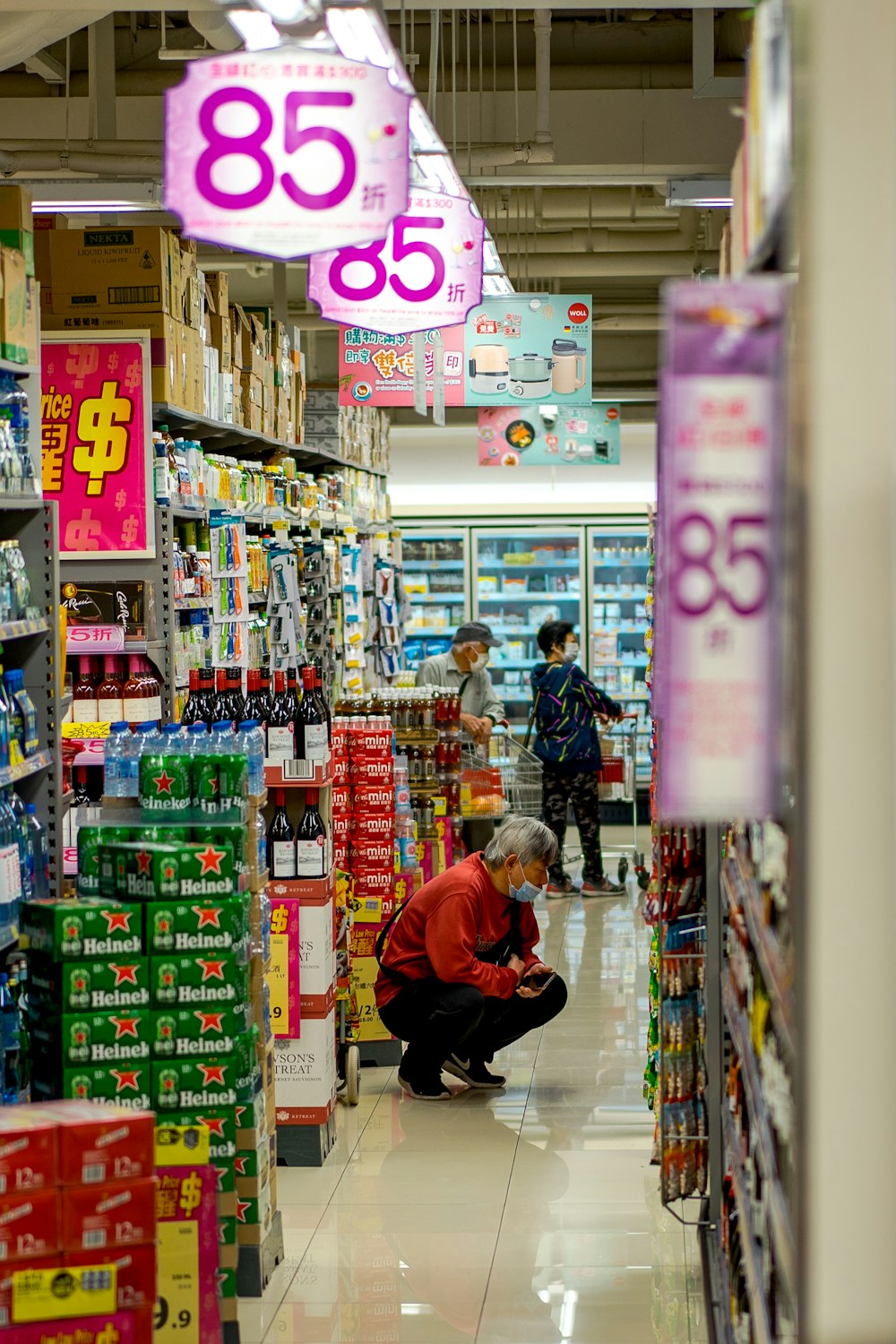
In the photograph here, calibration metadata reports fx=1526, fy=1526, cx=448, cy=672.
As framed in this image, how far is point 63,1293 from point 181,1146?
68 centimetres

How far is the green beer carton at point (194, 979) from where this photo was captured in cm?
374

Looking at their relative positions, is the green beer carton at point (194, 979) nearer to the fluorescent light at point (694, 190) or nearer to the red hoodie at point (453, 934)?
the red hoodie at point (453, 934)

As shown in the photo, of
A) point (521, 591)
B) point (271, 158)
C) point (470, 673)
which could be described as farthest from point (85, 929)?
point (521, 591)

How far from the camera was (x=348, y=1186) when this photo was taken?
17.2 ft

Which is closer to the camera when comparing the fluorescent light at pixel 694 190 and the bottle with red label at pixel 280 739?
the bottle with red label at pixel 280 739

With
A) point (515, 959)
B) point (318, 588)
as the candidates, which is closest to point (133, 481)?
point (515, 959)

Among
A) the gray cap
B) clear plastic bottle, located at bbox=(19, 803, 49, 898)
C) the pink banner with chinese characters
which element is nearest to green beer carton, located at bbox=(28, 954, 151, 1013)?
clear plastic bottle, located at bbox=(19, 803, 49, 898)

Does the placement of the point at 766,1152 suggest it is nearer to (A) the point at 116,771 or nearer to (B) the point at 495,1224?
(A) the point at 116,771

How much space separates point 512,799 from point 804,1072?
8710mm

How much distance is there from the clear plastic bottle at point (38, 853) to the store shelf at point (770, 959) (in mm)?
2129

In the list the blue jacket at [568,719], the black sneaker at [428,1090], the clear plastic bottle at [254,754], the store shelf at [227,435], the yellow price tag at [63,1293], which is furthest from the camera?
the blue jacket at [568,719]

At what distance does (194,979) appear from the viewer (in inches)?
148

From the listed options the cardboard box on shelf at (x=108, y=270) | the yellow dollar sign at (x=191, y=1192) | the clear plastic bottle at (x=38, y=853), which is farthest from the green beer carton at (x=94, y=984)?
the cardboard box on shelf at (x=108, y=270)

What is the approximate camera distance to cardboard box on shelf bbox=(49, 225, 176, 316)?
6.36m
